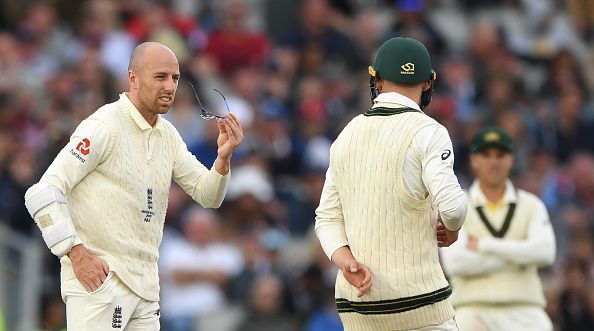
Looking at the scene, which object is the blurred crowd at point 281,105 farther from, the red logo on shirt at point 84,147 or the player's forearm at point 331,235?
the red logo on shirt at point 84,147

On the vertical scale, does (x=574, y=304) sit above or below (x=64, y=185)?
below

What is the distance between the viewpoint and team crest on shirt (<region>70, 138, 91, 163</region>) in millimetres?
8234

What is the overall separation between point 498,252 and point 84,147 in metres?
3.63

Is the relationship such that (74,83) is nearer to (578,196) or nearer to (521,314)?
(578,196)

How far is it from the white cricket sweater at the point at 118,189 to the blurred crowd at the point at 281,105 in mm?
6606

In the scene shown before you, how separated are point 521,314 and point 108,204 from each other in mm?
3784

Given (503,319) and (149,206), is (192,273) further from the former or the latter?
(149,206)

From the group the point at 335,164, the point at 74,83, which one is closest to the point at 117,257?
the point at 335,164

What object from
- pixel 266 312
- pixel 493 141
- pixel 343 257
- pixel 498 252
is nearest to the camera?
pixel 343 257

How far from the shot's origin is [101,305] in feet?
27.1

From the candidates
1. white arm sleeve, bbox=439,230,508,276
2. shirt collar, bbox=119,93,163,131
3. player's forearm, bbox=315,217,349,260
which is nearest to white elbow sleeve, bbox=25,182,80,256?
shirt collar, bbox=119,93,163,131

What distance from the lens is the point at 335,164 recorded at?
8.45 m

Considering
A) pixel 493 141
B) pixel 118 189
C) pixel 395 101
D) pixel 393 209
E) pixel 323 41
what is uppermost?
pixel 323 41

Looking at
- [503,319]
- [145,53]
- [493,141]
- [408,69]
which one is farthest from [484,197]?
[145,53]
